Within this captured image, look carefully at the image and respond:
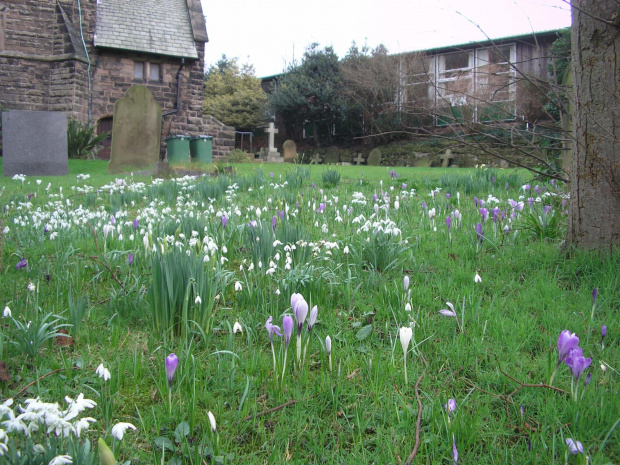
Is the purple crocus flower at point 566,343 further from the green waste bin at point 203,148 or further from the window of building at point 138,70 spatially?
the window of building at point 138,70

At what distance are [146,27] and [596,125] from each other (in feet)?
82.2

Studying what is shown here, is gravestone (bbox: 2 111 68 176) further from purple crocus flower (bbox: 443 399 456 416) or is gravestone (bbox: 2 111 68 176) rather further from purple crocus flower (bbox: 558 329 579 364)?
purple crocus flower (bbox: 558 329 579 364)

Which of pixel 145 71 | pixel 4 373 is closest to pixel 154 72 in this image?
pixel 145 71

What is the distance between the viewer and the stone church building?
21.4m

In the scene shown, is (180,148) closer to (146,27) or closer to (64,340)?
(146,27)

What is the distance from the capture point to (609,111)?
123 inches

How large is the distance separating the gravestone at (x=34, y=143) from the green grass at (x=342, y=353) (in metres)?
9.62

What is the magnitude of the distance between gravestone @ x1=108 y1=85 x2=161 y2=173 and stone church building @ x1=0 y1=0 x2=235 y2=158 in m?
8.41

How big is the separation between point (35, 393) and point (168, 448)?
0.67m

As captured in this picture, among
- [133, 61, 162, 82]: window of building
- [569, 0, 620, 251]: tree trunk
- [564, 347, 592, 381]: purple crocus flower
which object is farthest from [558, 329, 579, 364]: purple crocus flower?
[133, 61, 162, 82]: window of building

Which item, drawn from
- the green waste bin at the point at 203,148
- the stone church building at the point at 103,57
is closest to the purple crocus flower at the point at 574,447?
the green waste bin at the point at 203,148

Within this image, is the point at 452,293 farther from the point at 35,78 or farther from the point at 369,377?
the point at 35,78

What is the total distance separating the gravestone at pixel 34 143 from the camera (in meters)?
12.3

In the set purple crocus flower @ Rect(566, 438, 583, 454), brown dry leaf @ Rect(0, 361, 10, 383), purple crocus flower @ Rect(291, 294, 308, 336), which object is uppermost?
purple crocus flower @ Rect(291, 294, 308, 336)
